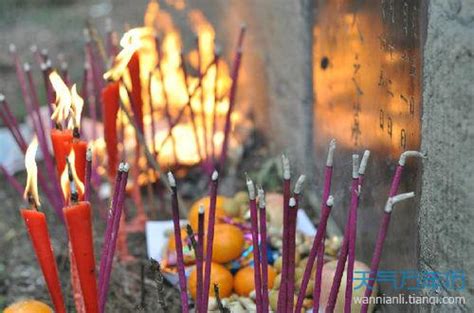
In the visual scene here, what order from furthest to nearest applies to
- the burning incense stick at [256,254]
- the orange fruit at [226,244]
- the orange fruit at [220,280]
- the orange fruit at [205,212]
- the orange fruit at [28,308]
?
the orange fruit at [205,212]
the orange fruit at [226,244]
the orange fruit at [220,280]
the orange fruit at [28,308]
the burning incense stick at [256,254]

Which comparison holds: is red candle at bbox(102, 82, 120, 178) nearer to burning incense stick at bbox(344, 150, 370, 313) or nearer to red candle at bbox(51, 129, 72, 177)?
→ red candle at bbox(51, 129, 72, 177)

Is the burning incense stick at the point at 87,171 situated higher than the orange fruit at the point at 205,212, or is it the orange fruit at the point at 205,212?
the burning incense stick at the point at 87,171

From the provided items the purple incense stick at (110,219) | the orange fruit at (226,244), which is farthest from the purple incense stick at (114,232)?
the orange fruit at (226,244)

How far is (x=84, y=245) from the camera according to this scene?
211cm

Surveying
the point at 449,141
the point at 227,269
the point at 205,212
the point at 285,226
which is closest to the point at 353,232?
the point at 285,226

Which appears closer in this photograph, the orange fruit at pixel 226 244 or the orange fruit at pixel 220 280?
the orange fruit at pixel 220 280

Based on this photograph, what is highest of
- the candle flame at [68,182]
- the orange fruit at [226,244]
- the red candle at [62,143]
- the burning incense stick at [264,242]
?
the red candle at [62,143]

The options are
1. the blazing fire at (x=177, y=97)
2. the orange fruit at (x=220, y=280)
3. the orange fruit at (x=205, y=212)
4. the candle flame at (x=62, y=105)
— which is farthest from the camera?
the blazing fire at (x=177, y=97)

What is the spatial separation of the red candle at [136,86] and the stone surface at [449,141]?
1314 mm

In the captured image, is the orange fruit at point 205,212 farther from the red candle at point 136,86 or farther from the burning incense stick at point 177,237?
the burning incense stick at point 177,237

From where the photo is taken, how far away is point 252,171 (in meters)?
4.61

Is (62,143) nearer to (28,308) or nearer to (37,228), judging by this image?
(37,228)

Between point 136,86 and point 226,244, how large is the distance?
2.56 feet

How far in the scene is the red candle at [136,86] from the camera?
316 centimetres
